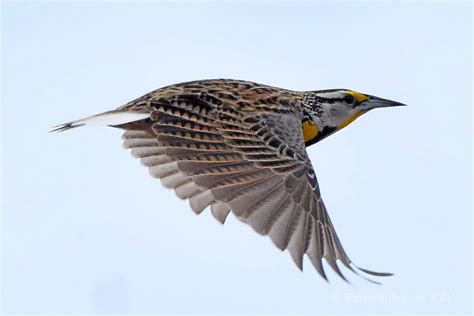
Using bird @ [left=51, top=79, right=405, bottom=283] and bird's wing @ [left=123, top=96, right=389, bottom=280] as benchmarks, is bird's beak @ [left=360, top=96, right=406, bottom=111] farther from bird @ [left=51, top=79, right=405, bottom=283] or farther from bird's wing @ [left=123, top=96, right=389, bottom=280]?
bird's wing @ [left=123, top=96, right=389, bottom=280]

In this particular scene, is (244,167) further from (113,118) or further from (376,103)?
(376,103)

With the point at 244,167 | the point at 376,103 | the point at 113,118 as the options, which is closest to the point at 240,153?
the point at 244,167

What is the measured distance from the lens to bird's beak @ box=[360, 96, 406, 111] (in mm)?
6977

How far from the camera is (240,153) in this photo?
5836mm

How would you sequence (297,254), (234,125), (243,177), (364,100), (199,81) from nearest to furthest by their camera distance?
(297,254) → (243,177) → (234,125) → (199,81) → (364,100)

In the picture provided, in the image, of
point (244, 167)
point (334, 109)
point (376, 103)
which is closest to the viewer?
point (244, 167)

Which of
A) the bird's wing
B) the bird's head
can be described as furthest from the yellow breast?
the bird's wing

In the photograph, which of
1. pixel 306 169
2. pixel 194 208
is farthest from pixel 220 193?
pixel 306 169

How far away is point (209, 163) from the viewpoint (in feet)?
18.9

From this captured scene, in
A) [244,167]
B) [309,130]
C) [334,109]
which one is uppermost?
[334,109]

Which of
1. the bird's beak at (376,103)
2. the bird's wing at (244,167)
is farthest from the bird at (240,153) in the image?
the bird's beak at (376,103)

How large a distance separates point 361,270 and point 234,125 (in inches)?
45.2

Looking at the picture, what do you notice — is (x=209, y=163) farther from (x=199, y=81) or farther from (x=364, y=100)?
(x=364, y=100)

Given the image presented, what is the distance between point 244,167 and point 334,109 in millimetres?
1258
